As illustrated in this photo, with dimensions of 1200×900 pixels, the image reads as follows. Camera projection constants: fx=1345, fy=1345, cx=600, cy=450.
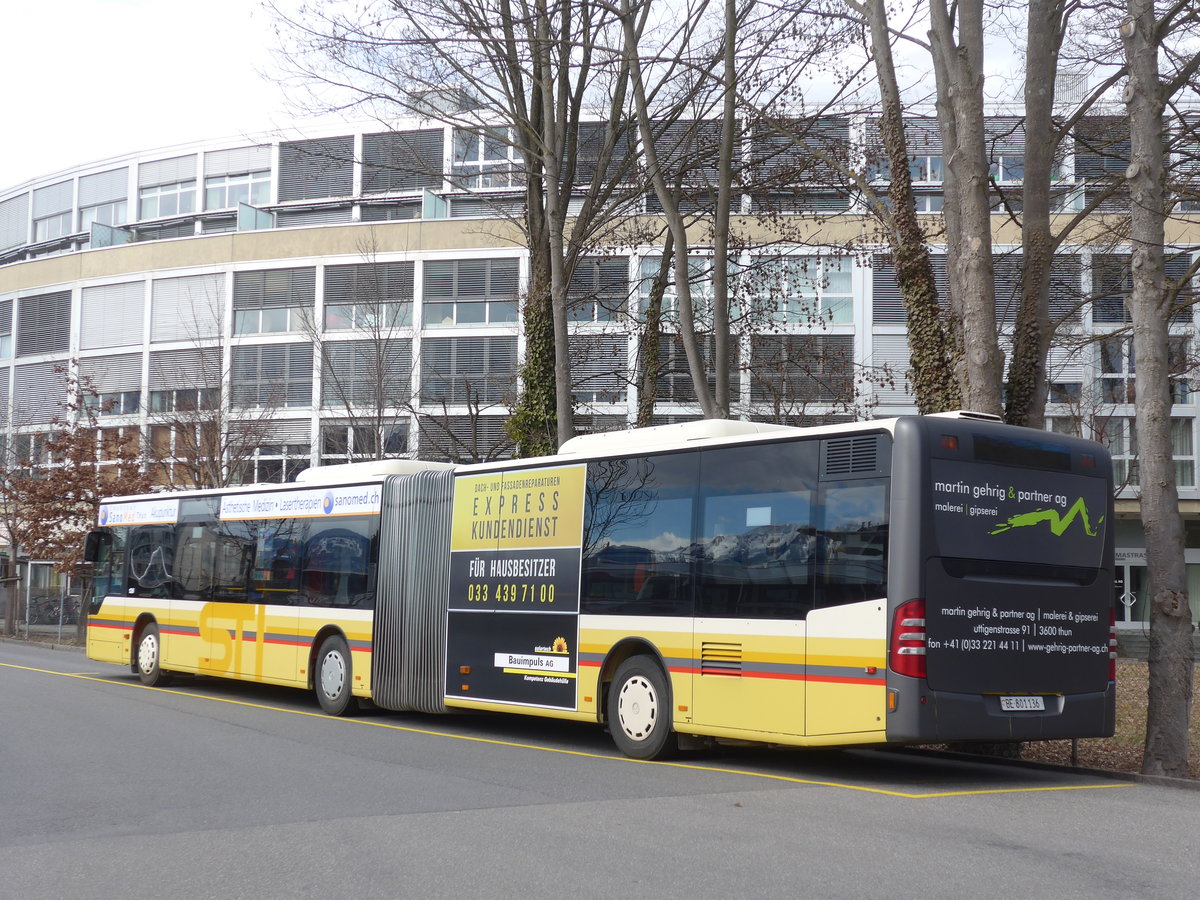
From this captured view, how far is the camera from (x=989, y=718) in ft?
34.8

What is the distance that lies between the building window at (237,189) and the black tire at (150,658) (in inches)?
1202

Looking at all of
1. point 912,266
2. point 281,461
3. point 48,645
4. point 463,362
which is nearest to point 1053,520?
point 912,266

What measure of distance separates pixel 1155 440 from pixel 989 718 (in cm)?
319

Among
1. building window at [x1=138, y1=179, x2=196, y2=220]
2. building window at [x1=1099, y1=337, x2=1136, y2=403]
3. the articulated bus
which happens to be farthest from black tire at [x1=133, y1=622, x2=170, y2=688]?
building window at [x1=138, y1=179, x2=196, y2=220]

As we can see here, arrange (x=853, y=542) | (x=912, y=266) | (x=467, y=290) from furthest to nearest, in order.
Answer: (x=467, y=290), (x=912, y=266), (x=853, y=542)

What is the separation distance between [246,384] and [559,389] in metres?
26.4

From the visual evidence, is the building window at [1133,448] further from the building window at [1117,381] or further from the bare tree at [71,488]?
the bare tree at [71,488]

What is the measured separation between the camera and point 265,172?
50094 millimetres

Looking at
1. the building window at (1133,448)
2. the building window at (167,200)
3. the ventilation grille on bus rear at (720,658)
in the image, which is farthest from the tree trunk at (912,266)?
the building window at (167,200)

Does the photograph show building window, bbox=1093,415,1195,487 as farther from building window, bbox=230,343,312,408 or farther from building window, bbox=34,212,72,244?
building window, bbox=34,212,72,244

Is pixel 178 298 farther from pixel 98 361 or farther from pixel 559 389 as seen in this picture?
pixel 559 389

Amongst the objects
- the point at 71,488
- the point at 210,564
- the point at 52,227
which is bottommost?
the point at 210,564

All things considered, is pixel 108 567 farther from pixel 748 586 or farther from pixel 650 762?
pixel 748 586

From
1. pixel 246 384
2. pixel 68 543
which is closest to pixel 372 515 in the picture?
pixel 68 543
